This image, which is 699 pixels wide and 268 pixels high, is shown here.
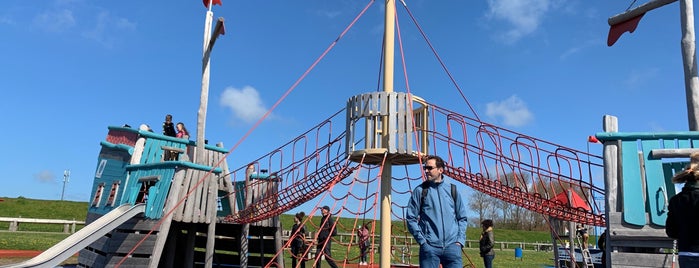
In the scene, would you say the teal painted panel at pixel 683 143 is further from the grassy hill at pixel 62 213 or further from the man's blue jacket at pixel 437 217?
the grassy hill at pixel 62 213

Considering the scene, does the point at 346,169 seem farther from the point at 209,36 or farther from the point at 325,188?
the point at 209,36

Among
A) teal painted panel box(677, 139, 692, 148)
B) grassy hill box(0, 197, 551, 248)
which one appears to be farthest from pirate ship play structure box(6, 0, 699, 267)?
grassy hill box(0, 197, 551, 248)

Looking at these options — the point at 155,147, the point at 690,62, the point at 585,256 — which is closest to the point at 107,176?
the point at 155,147

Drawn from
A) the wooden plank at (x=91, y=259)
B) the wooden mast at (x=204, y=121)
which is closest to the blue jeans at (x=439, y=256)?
the wooden mast at (x=204, y=121)

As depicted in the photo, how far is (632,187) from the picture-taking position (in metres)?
4.48

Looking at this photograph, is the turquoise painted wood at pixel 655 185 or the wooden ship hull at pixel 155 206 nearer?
the turquoise painted wood at pixel 655 185

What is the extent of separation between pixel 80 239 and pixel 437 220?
4.74 meters

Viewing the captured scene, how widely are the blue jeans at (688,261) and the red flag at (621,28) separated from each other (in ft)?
14.6

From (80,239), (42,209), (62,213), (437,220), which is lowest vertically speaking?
(80,239)

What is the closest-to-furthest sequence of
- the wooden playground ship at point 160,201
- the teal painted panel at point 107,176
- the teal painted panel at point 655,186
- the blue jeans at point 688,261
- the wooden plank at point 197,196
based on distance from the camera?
the blue jeans at point 688,261 < the teal painted panel at point 655,186 < the wooden playground ship at point 160,201 < the wooden plank at point 197,196 < the teal painted panel at point 107,176

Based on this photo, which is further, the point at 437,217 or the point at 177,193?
the point at 177,193

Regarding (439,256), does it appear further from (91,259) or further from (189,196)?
(91,259)

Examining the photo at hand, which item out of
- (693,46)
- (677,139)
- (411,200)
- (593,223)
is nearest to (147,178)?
(411,200)

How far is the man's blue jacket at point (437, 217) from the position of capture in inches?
162
